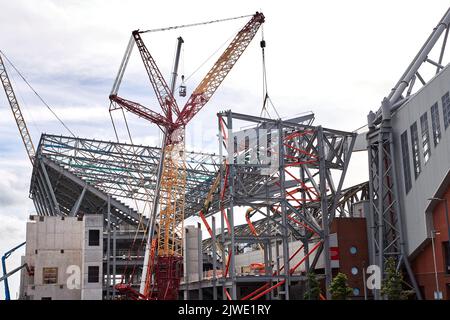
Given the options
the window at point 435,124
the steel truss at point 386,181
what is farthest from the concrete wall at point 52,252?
the window at point 435,124

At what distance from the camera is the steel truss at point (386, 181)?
60.3 metres

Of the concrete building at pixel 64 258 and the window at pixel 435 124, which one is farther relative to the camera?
the concrete building at pixel 64 258

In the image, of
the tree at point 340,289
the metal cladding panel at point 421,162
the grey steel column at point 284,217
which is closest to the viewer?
the tree at point 340,289

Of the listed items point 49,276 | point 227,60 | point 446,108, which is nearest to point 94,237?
point 49,276

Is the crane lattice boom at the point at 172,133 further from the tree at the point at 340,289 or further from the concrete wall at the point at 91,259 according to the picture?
the tree at the point at 340,289

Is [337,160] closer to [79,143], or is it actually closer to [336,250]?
[336,250]

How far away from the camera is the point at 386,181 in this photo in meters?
62.6

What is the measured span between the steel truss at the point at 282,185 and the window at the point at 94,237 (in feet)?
84.4

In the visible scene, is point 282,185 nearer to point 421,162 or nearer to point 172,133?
point 421,162

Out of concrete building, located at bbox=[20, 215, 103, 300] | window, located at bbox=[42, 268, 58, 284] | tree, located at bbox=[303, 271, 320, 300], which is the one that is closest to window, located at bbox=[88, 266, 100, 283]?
concrete building, located at bbox=[20, 215, 103, 300]

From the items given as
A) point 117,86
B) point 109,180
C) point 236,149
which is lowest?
point 236,149

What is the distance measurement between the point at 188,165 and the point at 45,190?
86.7 feet
